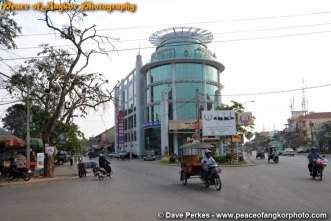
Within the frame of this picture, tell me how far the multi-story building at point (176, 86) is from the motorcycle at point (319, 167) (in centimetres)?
4518

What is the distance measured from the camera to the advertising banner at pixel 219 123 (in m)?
39.1

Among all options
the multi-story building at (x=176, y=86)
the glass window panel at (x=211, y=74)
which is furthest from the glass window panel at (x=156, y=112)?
the glass window panel at (x=211, y=74)

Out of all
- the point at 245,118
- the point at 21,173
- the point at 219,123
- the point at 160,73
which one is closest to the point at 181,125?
the point at 160,73

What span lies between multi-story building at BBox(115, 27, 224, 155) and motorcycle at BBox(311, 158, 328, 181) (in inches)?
1779

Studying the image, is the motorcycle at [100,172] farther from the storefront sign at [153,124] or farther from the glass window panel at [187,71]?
the glass window panel at [187,71]

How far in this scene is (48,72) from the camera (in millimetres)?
24062

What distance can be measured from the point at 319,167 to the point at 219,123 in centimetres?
2324

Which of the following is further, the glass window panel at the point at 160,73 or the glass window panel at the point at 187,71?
the glass window panel at the point at 160,73

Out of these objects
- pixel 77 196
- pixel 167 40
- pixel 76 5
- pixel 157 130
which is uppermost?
pixel 167 40

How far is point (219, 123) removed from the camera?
39.4 meters

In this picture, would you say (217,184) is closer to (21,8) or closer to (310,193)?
(310,193)

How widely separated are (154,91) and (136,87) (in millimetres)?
8388

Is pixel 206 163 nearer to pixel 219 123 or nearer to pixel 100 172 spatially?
pixel 100 172

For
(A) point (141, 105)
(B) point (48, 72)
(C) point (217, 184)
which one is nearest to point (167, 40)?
(A) point (141, 105)
